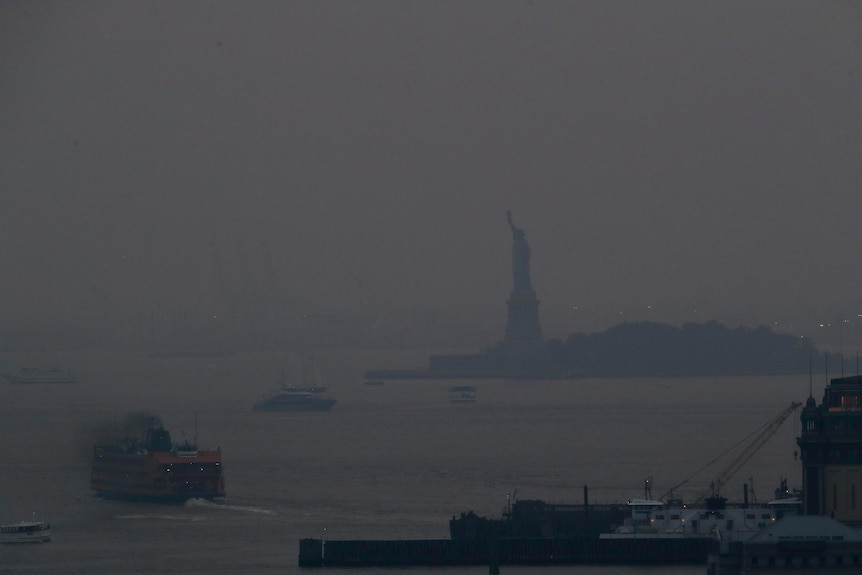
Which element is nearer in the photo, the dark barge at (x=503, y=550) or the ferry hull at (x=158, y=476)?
the dark barge at (x=503, y=550)

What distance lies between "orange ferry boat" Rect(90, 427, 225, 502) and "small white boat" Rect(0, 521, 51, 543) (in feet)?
18.3

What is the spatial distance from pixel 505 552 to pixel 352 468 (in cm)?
1382

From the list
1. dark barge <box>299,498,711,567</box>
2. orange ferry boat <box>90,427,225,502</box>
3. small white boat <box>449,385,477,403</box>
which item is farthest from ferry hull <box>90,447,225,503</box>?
small white boat <box>449,385,477,403</box>

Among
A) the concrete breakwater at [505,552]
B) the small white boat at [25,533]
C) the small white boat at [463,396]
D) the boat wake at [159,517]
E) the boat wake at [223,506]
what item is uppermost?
the small white boat at [463,396]

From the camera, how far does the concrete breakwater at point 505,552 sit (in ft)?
63.5

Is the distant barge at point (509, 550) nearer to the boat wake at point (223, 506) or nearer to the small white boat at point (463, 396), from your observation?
the boat wake at point (223, 506)

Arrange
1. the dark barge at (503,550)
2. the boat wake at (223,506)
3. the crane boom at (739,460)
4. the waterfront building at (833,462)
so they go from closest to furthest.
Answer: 1. the waterfront building at (833,462)
2. the dark barge at (503,550)
3. the crane boom at (739,460)
4. the boat wake at (223,506)

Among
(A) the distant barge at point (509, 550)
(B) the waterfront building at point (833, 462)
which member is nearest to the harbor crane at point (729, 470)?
(A) the distant barge at point (509, 550)

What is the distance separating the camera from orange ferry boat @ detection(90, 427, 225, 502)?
29234 millimetres

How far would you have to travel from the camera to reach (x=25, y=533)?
23156mm

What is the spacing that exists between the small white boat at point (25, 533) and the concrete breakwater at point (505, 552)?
4510 millimetres

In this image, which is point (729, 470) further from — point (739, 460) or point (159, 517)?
point (159, 517)

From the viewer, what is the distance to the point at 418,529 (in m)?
22.9

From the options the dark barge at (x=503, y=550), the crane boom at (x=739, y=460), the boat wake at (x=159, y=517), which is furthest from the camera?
the boat wake at (x=159, y=517)
